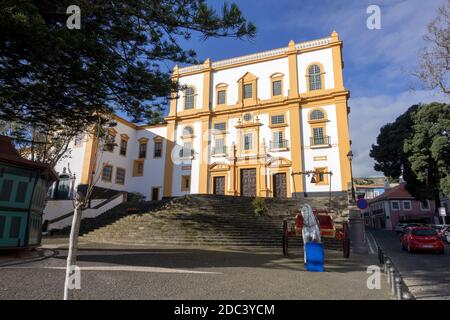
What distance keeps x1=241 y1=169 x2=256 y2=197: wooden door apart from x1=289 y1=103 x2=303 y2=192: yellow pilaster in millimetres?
3743

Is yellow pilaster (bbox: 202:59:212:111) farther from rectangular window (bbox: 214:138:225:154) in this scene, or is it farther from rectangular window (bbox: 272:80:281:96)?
rectangular window (bbox: 272:80:281:96)

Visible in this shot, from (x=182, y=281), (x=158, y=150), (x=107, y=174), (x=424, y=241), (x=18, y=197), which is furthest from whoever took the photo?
(x=158, y=150)

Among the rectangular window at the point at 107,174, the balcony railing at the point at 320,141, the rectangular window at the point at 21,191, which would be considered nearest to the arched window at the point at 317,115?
the balcony railing at the point at 320,141

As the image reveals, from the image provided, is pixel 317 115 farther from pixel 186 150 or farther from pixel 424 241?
pixel 424 241

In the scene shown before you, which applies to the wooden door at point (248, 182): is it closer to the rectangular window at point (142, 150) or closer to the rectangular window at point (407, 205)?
the rectangular window at point (142, 150)

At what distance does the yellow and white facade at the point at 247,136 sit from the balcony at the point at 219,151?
102 mm

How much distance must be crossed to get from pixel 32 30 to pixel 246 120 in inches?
912

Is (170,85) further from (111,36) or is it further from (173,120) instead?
(173,120)

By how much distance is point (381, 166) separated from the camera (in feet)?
111

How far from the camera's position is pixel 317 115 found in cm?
2623

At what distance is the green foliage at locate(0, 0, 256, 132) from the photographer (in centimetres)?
675

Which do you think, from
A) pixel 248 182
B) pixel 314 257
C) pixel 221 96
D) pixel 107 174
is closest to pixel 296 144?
pixel 248 182

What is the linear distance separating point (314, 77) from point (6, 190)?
2509 cm
